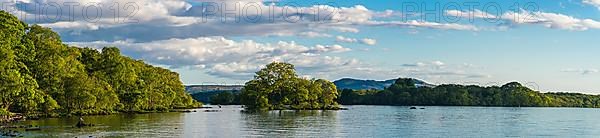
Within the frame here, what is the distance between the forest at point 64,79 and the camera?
2541 inches

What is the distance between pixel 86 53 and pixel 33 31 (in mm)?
20037

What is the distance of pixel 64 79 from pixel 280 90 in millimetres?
62680

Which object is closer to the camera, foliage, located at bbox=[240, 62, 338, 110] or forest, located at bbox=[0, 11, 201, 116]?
forest, located at bbox=[0, 11, 201, 116]

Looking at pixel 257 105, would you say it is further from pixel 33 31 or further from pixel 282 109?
pixel 33 31

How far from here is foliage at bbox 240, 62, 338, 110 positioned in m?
139

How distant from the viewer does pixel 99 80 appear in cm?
9400

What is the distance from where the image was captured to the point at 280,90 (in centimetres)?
14250

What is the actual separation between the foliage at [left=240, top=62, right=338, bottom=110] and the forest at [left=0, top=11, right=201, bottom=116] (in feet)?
52.0

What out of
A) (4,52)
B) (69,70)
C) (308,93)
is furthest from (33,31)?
(308,93)

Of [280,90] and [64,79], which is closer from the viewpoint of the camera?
[64,79]

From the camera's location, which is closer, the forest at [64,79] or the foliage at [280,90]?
the forest at [64,79]

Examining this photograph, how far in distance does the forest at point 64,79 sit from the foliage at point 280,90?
52.0 feet

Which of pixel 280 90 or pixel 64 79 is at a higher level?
pixel 64 79

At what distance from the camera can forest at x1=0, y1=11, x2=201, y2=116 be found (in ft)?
212
